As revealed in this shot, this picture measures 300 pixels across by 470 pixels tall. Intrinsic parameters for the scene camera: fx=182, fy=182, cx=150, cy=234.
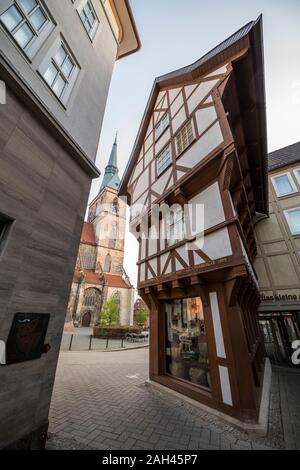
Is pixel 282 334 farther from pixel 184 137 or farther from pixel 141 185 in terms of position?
pixel 184 137

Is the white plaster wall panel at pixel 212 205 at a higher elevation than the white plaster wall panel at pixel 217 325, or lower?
higher

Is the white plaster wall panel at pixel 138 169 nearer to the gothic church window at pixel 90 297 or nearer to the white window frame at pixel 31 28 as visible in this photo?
the white window frame at pixel 31 28

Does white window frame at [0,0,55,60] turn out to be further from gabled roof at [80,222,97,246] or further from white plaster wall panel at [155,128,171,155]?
gabled roof at [80,222,97,246]

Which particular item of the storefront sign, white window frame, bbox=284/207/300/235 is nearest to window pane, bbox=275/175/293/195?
white window frame, bbox=284/207/300/235

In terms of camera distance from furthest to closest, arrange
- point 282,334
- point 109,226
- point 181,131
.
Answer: point 109,226 → point 282,334 → point 181,131

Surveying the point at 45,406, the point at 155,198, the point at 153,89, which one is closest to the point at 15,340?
the point at 45,406

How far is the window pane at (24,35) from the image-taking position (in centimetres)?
348

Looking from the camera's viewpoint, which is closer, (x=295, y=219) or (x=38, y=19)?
(x=38, y=19)

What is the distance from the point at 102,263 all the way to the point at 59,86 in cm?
3728

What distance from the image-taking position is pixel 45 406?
2980mm

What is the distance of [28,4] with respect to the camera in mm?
3787

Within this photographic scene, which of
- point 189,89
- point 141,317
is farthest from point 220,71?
point 141,317

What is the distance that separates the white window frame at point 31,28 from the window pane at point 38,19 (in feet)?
0.14

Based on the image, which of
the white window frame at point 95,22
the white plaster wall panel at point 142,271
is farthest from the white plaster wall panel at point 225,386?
the white window frame at point 95,22
